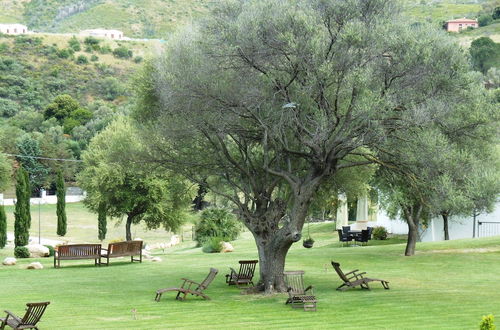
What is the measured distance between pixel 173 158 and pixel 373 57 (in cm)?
739

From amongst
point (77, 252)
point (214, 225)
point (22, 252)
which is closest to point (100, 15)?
point (214, 225)

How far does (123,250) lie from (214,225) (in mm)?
13592

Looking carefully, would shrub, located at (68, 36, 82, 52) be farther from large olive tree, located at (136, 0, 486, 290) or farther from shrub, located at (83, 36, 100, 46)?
large olive tree, located at (136, 0, 486, 290)

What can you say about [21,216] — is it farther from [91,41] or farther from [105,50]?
[91,41]

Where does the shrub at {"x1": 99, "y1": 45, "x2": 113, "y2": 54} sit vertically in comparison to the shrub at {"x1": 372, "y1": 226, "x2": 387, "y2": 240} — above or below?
above

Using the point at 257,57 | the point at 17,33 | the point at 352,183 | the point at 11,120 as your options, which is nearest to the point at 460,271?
the point at 352,183

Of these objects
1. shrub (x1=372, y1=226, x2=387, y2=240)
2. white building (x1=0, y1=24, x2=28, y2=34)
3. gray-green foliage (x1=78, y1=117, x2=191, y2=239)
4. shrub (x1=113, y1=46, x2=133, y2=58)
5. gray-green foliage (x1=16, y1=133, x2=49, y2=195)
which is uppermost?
white building (x1=0, y1=24, x2=28, y2=34)

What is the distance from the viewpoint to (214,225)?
140 ft

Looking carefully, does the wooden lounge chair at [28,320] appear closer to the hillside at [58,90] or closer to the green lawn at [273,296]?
the green lawn at [273,296]

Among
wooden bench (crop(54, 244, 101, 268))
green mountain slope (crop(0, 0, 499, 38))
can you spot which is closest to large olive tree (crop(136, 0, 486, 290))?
wooden bench (crop(54, 244, 101, 268))

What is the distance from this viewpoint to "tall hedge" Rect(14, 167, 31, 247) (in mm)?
35188

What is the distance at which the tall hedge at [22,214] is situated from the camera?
3519cm

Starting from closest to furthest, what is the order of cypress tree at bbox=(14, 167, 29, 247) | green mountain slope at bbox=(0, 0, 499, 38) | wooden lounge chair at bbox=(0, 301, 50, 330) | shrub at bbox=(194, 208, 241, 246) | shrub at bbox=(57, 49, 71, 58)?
wooden lounge chair at bbox=(0, 301, 50, 330) < cypress tree at bbox=(14, 167, 29, 247) < shrub at bbox=(194, 208, 241, 246) < shrub at bbox=(57, 49, 71, 58) < green mountain slope at bbox=(0, 0, 499, 38)

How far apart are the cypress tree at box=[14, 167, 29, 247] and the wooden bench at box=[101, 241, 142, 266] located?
23.4 ft
